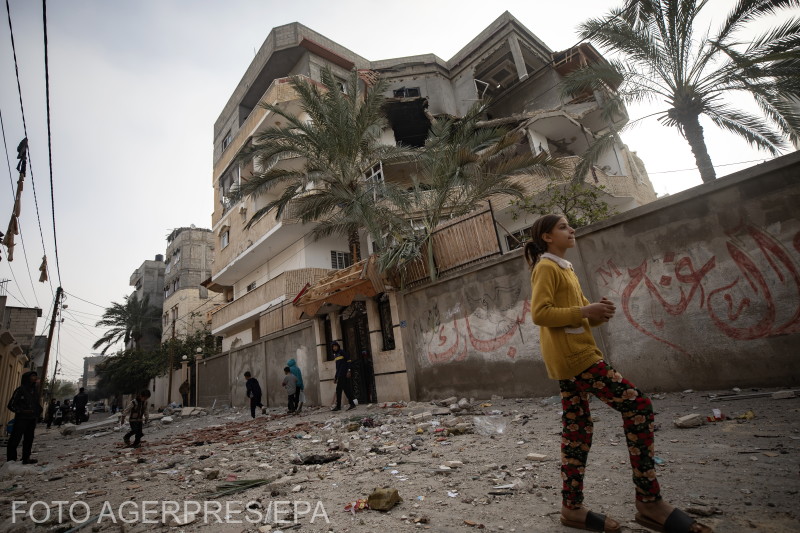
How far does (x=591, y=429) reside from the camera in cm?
207

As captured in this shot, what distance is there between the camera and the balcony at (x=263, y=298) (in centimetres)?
1861

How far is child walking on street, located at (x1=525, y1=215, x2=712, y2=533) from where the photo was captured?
6.37 feet

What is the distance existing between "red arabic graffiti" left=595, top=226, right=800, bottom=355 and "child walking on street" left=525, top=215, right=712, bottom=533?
4055 millimetres

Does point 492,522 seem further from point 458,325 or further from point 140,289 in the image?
point 140,289

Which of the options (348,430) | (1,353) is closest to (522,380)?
(348,430)

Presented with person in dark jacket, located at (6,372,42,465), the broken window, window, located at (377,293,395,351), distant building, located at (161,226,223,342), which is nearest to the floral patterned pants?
window, located at (377,293,395,351)

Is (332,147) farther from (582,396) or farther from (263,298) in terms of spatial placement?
(582,396)

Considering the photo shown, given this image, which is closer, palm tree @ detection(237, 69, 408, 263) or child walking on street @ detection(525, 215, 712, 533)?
child walking on street @ detection(525, 215, 712, 533)

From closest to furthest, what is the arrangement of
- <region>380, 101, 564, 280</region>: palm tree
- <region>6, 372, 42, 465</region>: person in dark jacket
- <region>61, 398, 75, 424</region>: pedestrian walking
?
<region>6, 372, 42, 465</region>: person in dark jacket
<region>380, 101, 564, 280</region>: palm tree
<region>61, 398, 75, 424</region>: pedestrian walking

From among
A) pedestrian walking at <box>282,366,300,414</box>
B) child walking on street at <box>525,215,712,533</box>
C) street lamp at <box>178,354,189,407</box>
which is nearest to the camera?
child walking on street at <box>525,215,712,533</box>

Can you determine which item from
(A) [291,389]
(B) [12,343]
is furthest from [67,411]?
(A) [291,389]

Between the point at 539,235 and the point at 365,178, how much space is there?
18.3 m

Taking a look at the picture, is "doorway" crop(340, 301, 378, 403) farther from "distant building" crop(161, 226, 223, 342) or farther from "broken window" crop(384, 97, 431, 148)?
"distant building" crop(161, 226, 223, 342)

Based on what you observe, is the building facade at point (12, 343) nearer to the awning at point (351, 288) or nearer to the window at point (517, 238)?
the awning at point (351, 288)
